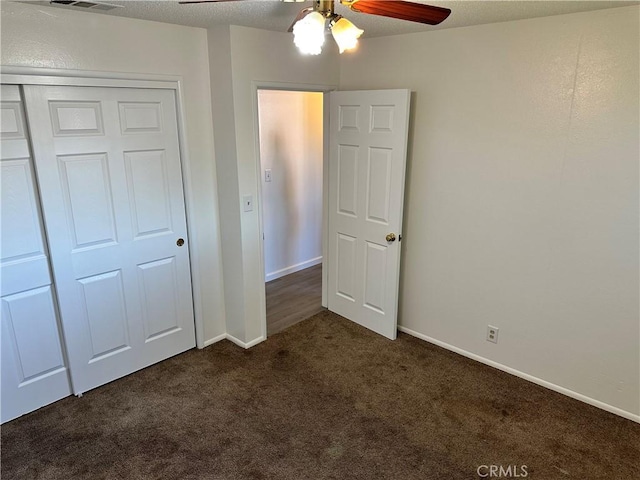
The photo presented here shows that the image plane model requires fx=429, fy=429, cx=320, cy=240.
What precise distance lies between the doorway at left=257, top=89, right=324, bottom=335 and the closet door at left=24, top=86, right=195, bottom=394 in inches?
46.5

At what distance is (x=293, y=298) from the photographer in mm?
4254

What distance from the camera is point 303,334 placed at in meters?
3.54

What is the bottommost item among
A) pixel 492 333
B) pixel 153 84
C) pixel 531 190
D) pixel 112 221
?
pixel 492 333

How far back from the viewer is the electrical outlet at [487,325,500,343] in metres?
3.05

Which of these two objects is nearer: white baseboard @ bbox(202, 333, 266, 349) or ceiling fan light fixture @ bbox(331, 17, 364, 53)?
ceiling fan light fixture @ bbox(331, 17, 364, 53)

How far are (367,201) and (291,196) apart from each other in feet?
4.96

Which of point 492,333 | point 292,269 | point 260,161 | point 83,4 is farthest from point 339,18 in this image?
point 292,269

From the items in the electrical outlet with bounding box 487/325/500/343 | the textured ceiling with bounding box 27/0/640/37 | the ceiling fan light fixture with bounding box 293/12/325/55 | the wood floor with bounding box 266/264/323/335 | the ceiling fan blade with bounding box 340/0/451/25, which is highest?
the textured ceiling with bounding box 27/0/640/37

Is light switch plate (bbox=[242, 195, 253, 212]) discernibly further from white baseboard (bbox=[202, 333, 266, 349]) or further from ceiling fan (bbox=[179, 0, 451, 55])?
ceiling fan (bbox=[179, 0, 451, 55])

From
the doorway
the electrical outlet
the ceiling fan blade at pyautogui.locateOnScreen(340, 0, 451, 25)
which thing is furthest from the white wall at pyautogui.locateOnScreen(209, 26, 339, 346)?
the electrical outlet

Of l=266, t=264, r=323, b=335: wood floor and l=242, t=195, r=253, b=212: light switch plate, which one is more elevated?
l=242, t=195, r=253, b=212: light switch plate

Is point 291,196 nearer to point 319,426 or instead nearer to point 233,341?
point 233,341

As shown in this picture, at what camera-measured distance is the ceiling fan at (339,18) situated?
1502 millimetres

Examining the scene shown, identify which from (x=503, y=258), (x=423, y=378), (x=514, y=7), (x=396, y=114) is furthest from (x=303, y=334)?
(x=514, y=7)
